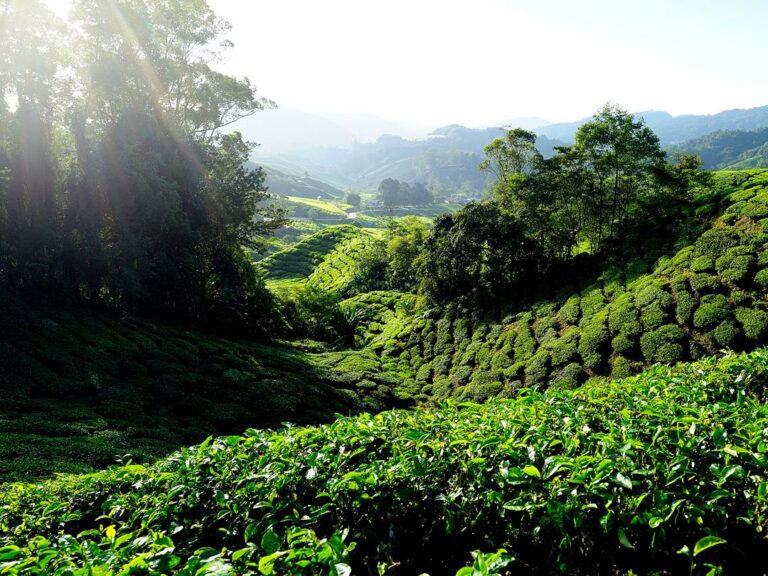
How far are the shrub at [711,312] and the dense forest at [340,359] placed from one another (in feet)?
0.26

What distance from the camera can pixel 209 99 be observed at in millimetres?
26891

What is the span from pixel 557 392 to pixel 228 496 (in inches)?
128

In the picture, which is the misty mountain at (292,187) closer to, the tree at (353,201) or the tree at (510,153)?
the tree at (353,201)

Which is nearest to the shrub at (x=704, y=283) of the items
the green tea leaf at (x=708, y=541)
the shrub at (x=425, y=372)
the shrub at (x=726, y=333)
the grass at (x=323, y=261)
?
the shrub at (x=726, y=333)

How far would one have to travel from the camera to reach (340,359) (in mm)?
23141

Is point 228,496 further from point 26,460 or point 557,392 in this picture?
point 26,460

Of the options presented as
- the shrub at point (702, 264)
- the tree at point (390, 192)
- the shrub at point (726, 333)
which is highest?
the tree at point (390, 192)


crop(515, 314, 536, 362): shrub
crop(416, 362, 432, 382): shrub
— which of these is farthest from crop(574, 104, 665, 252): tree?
crop(416, 362, 432, 382): shrub

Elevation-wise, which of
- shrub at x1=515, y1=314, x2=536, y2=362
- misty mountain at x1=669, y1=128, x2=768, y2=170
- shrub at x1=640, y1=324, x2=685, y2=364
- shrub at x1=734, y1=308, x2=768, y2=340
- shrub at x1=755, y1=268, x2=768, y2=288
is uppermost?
misty mountain at x1=669, y1=128, x2=768, y2=170

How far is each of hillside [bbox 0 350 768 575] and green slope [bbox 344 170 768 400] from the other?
12.0 metres

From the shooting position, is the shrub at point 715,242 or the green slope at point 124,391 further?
the shrub at point 715,242

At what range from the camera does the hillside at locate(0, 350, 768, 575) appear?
2393 mm

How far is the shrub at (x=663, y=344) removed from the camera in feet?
45.6

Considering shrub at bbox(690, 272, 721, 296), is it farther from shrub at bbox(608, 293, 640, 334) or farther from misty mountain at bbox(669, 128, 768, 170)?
misty mountain at bbox(669, 128, 768, 170)
